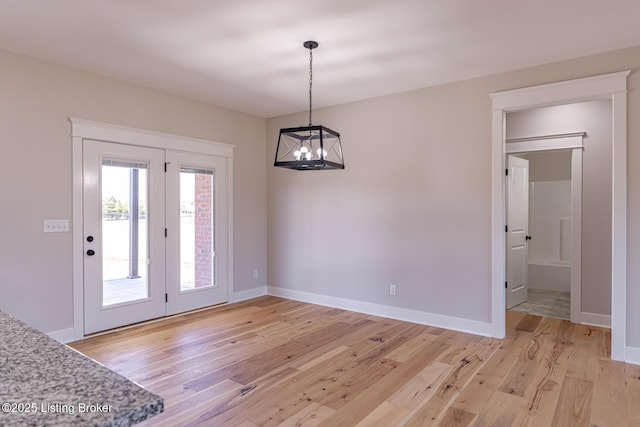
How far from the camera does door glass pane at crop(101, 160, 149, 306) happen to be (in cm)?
426

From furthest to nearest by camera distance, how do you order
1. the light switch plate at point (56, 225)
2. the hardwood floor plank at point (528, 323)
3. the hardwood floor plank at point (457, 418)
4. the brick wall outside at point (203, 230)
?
the brick wall outside at point (203, 230) → the hardwood floor plank at point (528, 323) → the light switch plate at point (56, 225) → the hardwood floor plank at point (457, 418)

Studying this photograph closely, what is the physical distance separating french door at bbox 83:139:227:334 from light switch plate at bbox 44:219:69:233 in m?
0.18

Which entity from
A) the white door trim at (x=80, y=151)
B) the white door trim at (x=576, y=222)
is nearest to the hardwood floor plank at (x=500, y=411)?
the white door trim at (x=576, y=222)

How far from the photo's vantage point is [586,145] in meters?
4.57

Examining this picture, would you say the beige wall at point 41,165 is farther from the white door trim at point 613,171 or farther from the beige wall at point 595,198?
the beige wall at point 595,198

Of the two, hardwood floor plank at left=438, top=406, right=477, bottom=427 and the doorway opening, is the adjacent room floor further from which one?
hardwood floor plank at left=438, top=406, right=477, bottom=427

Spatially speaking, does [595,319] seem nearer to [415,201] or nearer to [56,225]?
[415,201]

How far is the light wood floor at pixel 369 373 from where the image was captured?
256 centimetres

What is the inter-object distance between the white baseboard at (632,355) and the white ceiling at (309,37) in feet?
8.70

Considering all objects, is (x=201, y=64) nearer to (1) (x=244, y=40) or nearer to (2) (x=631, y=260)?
(1) (x=244, y=40)

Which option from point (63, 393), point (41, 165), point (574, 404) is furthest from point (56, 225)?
point (574, 404)

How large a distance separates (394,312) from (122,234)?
3.33 metres

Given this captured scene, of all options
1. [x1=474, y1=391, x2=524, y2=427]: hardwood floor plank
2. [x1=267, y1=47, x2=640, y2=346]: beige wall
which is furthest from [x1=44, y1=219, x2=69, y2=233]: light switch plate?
[x1=474, y1=391, x2=524, y2=427]: hardwood floor plank

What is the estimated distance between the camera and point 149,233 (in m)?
4.61
